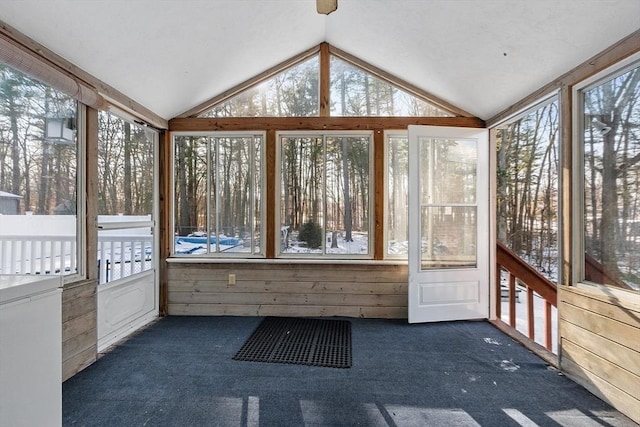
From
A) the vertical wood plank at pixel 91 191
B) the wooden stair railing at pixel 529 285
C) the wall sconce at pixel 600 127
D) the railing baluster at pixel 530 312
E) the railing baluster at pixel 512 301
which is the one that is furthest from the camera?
the railing baluster at pixel 512 301

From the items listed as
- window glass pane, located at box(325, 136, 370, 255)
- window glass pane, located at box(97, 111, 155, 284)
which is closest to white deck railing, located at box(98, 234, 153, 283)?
window glass pane, located at box(97, 111, 155, 284)

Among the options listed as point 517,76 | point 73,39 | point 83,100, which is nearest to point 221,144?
point 83,100

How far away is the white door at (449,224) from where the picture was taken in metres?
3.11

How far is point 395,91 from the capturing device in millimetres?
3379

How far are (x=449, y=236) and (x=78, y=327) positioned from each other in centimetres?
333

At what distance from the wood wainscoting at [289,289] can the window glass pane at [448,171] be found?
878 mm

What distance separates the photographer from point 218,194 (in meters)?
3.43

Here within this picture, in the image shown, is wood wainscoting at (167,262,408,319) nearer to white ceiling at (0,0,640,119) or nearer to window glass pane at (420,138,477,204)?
window glass pane at (420,138,477,204)

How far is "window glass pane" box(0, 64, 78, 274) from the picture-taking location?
1.84m

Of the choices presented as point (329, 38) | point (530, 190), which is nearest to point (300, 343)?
point (329, 38)

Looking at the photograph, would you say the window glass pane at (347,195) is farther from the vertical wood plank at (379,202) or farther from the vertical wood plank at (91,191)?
the vertical wood plank at (91,191)

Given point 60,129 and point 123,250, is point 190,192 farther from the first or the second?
point 60,129

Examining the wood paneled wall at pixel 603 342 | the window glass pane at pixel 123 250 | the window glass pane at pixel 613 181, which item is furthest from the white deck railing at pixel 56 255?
the window glass pane at pixel 613 181

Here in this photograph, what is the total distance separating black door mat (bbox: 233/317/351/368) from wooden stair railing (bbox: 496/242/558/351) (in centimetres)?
181
